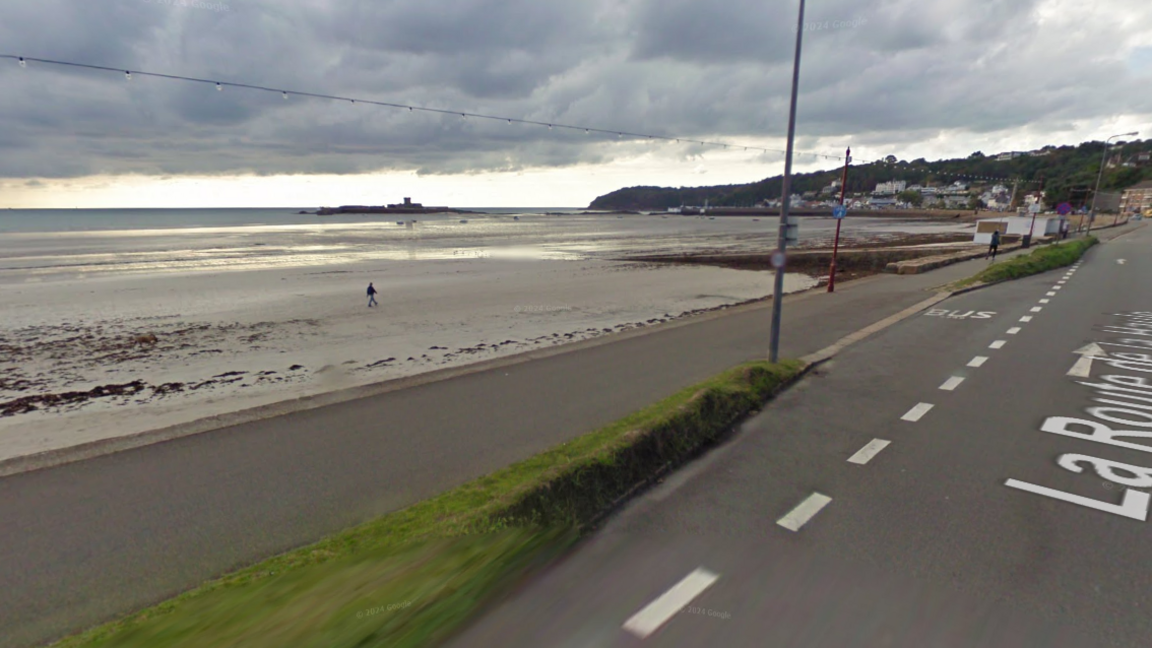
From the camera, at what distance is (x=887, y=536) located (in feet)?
12.0

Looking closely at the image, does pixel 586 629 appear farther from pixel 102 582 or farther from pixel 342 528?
pixel 102 582

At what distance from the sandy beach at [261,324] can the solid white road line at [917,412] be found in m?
8.08

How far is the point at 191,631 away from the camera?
8.98ft

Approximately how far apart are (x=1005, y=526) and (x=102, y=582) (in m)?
6.55

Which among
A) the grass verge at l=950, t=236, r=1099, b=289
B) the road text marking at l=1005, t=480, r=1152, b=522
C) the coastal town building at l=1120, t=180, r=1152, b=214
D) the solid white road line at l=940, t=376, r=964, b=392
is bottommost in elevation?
the coastal town building at l=1120, t=180, r=1152, b=214

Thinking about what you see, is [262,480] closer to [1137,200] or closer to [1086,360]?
[1086,360]

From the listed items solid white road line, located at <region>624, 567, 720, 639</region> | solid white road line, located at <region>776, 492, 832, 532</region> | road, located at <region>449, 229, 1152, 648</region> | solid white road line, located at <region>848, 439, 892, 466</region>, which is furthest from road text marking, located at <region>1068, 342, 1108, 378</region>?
solid white road line, located at <region>624, 567, 720, 639</region>

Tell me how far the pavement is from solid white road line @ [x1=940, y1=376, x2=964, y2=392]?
877 mm

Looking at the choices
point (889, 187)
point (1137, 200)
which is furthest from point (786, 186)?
point (889, 187)

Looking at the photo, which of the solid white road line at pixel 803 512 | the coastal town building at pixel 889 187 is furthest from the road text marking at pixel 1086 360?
the coastal town building at pixel 889 187

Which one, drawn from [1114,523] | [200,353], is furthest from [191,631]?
[200,353]

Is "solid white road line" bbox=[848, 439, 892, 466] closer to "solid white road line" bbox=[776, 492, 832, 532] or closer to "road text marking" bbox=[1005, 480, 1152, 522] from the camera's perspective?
"solid white road line" bbox=[776, 492, 832, 532]

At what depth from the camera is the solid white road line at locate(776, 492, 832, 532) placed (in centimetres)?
384

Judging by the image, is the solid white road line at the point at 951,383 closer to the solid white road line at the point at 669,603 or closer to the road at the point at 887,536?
the road at the point at 887,536
